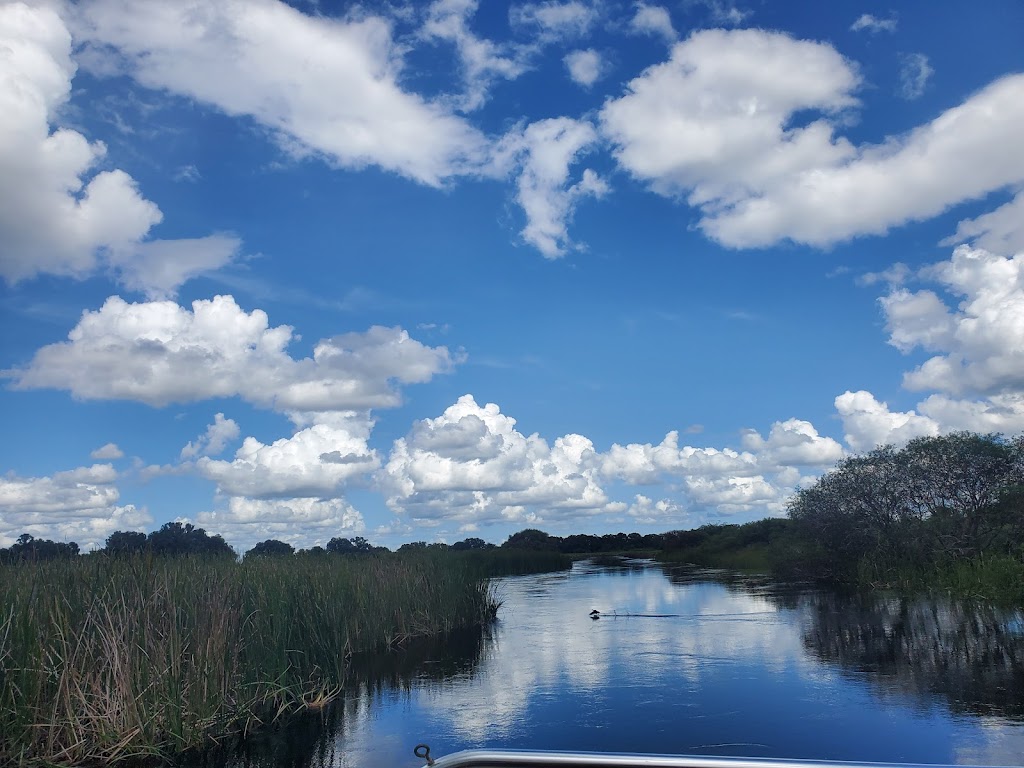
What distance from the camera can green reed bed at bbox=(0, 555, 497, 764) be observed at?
7027mm

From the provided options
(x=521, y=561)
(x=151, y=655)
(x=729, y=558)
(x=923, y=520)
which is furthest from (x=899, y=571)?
(x=729, y=558)

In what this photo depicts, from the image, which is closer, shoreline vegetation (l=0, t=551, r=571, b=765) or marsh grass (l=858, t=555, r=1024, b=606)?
shoreline vegetation (l=0, t=551, r=571, b=765)

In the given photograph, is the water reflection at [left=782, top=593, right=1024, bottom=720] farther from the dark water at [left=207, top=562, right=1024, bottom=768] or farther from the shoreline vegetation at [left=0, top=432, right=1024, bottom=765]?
the shoreline vegetation at [left=0, top=432, right=1024, bottom=765]

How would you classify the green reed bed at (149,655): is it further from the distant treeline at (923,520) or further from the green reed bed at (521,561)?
the green reed bed at (521,561)

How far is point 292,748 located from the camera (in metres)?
8.64

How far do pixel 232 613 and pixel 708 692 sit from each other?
6.27m

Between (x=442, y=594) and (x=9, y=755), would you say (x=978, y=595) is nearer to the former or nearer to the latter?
(x=442, y=594)

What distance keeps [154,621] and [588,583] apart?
25573mm

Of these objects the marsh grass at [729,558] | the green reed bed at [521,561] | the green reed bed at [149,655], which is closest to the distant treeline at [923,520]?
the marsh grass at [729,558]

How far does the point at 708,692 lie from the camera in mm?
10609

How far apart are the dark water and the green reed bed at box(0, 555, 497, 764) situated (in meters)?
0.66

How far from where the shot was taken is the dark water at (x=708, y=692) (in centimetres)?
823

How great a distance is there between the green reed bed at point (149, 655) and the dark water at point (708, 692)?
2.15ft

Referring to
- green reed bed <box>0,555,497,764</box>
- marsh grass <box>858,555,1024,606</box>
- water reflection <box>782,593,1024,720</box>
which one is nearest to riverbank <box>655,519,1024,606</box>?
marsh grass <box>858,555,1024,606</box>
